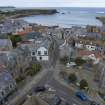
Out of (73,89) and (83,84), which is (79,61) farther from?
(73,89)

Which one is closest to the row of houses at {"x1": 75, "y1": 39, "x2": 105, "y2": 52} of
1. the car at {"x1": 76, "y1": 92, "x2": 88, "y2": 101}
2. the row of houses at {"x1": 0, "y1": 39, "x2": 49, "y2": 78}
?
the row of houses at {"x1": 0, "y1": 39, "x2": 49, "y2": 78}

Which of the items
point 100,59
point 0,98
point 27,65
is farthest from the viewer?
point 100,59

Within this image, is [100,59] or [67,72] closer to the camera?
[67,72]

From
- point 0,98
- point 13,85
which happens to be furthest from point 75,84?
point 0,98

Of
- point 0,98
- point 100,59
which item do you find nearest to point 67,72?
point 100,59

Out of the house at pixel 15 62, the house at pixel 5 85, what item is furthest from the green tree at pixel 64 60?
the house at pixel 5 85

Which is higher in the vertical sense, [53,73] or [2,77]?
[2,77]

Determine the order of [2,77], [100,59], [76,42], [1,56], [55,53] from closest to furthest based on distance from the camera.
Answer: [2,77] → [1,56] → [100,59] → [55,53] → [76,42]

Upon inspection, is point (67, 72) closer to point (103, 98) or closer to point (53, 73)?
point (53, 73)
